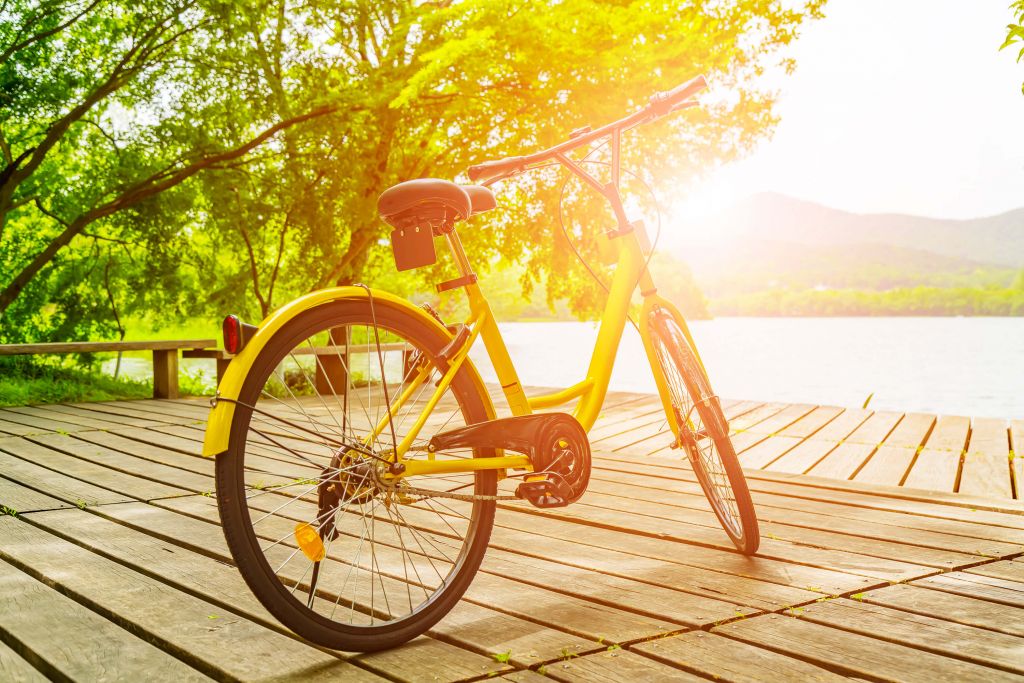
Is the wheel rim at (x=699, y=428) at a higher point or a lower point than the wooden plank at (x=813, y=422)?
higher

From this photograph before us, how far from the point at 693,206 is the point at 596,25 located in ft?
11.1

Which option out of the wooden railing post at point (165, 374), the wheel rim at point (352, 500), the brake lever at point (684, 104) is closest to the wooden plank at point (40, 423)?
the wooden railing post at point (165, 374)

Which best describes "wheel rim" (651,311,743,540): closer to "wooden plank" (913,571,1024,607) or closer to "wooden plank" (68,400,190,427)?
"wooden plank" (913,571,1024,607)

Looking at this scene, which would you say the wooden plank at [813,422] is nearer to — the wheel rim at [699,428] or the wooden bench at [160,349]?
the wheel rim at [699,428]

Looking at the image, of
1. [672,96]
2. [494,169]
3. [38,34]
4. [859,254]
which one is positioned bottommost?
[494,169]

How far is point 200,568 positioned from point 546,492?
960 mm

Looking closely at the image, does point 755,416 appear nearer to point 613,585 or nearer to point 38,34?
point 613,585

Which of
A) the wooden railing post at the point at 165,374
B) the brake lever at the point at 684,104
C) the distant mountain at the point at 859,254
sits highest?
the distant mountain at the point at 859,254

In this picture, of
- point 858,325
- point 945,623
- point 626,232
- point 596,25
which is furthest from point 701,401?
point 858,325

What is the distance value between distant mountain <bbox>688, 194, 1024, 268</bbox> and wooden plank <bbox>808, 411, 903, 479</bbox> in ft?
123

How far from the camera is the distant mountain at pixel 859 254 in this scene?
1625 inches

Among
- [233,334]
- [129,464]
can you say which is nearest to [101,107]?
[129,464]

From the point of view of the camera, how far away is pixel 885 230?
205ft

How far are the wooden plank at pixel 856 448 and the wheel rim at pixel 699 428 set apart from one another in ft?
4.30
